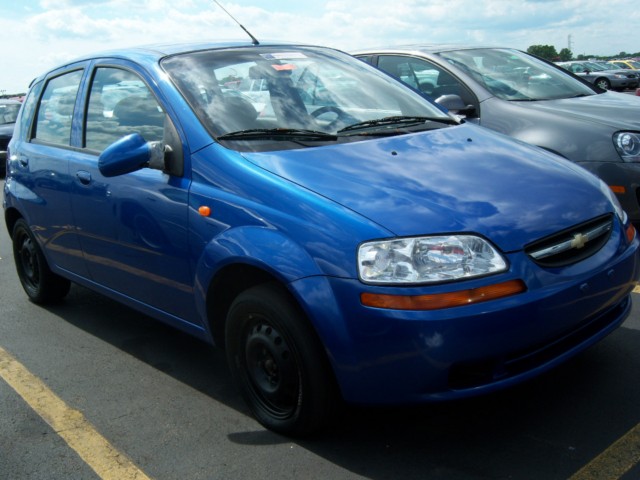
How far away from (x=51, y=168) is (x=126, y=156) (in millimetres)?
1311

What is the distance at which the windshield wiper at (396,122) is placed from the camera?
12.2 ft

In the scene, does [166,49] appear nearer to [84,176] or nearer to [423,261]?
[84,176]

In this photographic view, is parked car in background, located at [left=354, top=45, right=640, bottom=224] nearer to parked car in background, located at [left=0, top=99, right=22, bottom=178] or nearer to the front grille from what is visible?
the front grille

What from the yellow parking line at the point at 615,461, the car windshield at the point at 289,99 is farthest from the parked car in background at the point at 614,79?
the yellow parking line at the point at 615,461

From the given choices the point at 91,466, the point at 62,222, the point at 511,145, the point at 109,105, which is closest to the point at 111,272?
the point at 62,222

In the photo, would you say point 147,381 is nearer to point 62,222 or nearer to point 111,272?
point 111,272

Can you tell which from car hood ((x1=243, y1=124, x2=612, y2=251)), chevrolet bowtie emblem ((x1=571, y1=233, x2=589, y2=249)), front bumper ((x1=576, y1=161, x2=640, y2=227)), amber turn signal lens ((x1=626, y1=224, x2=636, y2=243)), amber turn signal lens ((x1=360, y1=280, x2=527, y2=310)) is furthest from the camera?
front bumper ((x1=576, y1=161, x2=640, y2=227))

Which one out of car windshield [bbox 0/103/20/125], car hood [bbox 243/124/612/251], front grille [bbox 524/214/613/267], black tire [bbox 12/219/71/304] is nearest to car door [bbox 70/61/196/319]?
car hood [bbox 243/124/612/251]

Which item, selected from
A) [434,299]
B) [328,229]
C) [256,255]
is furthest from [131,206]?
[434,299]

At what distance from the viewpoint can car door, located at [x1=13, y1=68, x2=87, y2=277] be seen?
452 centimetres

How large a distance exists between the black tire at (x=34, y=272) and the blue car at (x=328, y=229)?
2.87 ft

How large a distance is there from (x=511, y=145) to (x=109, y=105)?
85.2 inches

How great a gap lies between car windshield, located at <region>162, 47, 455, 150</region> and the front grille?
1.03 metres

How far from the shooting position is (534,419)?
3.21m
